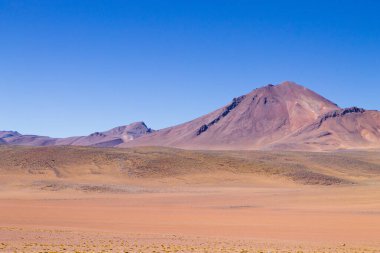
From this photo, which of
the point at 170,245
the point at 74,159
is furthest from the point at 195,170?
the point at 170,245

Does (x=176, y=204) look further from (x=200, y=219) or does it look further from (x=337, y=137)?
(x=337, y=137)

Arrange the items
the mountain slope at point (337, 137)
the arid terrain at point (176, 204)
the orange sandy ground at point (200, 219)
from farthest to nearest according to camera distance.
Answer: the mountain slope at point (337, 137) < the orange sandy ground at point (200, 219) < the arid terrain at point (176, 204)

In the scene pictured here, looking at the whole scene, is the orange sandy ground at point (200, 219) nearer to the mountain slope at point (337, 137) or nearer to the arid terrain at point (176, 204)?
the arid terrain at point (176, 204)

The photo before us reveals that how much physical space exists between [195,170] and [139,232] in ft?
154

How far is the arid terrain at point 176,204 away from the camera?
2197cm

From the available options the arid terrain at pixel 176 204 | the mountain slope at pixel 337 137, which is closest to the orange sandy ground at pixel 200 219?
the arid terrain at pixel 176 204

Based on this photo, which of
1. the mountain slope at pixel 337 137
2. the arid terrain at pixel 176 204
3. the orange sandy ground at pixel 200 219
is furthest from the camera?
the mountain slope at pixel 337 137

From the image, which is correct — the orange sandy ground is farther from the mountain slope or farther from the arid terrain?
the mountain slope

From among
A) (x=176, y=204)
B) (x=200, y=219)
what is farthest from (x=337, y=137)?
(x=200, y=219)

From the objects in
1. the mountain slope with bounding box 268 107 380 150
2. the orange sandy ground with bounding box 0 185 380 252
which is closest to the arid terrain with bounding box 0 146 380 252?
the orange sandy ground with bounding box 0 185 380 252

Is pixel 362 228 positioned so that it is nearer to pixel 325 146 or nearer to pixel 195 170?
pixel 195 170

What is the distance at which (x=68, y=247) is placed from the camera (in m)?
19.0

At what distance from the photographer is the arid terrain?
72.1 feet

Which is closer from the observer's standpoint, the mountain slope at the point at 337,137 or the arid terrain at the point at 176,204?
the arid terrain at the point at 176,204
